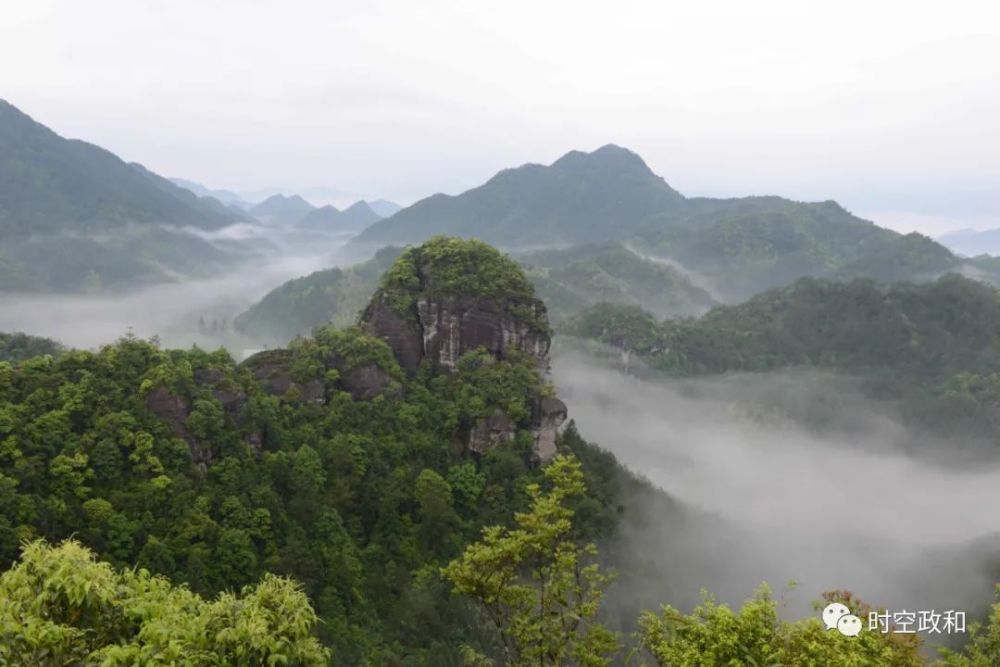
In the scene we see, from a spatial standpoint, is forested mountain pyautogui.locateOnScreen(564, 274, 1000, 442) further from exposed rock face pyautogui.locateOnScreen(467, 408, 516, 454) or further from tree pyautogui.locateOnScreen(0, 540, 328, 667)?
tree pyautogui.locateOnScreen(0, 540, 328, 667)

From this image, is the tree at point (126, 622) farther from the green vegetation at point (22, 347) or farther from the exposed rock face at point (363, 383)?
the green vegetation at point (22, 347)

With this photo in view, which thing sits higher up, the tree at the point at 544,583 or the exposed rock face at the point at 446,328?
the exposed rock face at the point at 446,328

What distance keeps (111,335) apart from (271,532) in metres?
172

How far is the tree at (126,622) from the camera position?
721cm

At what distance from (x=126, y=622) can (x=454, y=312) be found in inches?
1532

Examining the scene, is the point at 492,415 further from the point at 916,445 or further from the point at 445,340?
the point at 916,445

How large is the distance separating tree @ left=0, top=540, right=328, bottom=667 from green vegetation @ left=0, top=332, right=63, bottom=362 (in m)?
61.4

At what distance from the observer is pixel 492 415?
142 feet

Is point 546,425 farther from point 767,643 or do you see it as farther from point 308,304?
point 308,304

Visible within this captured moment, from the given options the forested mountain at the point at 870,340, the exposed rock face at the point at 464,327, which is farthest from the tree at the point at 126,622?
the forested mountain at the point at 870,340

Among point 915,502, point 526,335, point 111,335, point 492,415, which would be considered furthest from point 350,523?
point 111,335

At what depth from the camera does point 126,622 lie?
851 centimetres

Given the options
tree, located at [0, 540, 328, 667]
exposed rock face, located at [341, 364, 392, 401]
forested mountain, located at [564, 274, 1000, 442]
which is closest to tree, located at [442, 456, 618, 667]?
tree, located at [0, 540, 328, 667]

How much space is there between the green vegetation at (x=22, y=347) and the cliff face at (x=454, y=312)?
119 feet
